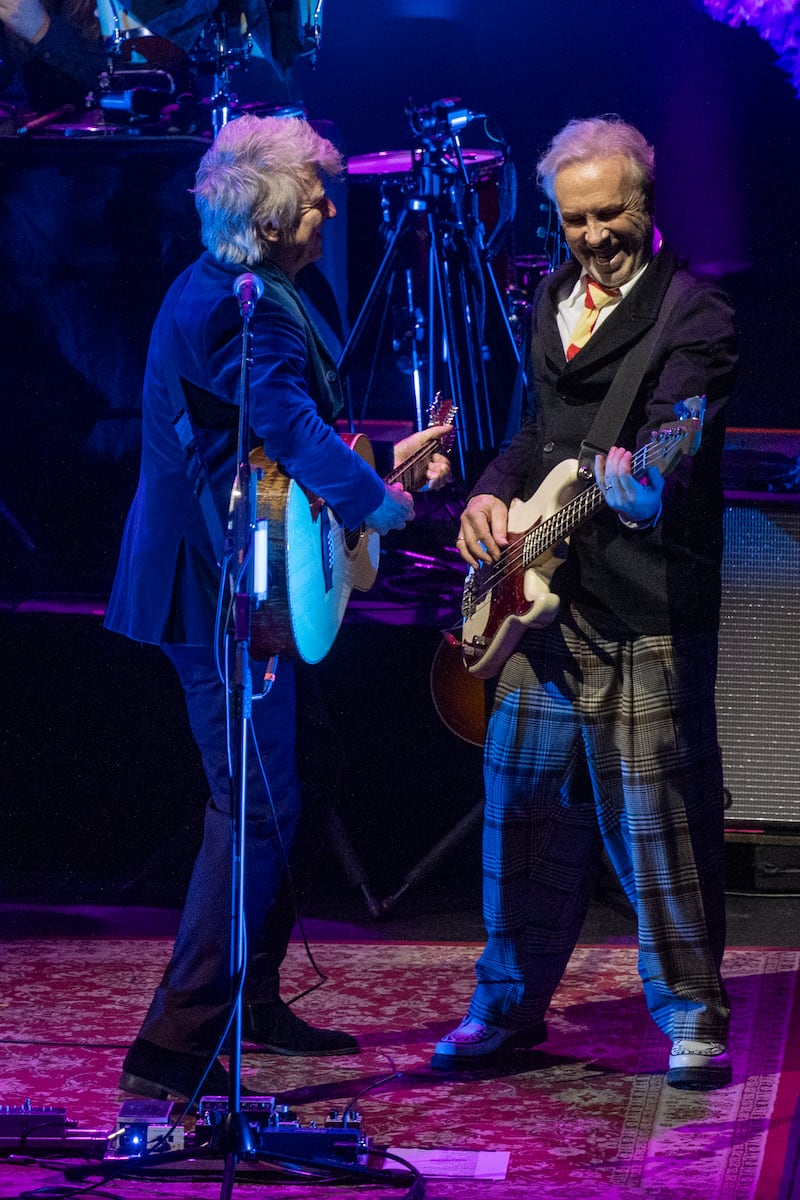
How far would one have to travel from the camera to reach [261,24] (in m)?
6.53

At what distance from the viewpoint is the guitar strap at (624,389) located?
12.4ft

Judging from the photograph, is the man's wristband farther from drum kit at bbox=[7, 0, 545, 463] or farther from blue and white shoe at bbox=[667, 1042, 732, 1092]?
drum kit at bbox=[7, 0, 545, 463]

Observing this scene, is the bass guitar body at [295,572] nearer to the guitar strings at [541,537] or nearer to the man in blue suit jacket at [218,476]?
the man in blue suit jacket at [218,476]

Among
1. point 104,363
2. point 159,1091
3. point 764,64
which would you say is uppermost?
point 764,64

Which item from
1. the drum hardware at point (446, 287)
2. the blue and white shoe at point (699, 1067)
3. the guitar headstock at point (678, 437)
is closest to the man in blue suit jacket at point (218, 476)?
the guitar headstock at point (678, 437)

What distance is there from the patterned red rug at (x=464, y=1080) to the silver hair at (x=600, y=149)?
2.05 metres

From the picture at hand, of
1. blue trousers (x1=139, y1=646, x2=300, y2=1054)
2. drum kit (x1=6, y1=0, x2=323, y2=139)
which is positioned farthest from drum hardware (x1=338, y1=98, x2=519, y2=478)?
blue trousers (x1=139, y1=646, x2=300, y2=1054)

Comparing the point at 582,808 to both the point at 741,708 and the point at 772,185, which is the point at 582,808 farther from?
the point at 772,185

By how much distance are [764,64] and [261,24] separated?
88.4 inches

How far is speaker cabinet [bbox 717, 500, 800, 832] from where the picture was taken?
538 cm

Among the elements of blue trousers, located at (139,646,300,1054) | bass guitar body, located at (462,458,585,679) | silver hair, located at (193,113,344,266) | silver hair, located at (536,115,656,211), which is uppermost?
silver hair, located at (536,115,656,211)

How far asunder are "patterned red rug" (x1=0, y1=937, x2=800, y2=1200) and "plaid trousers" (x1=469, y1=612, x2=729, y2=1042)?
22cm

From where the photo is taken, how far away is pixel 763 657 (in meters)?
5.40

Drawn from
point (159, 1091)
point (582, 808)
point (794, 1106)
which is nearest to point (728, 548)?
point (582, 808)
